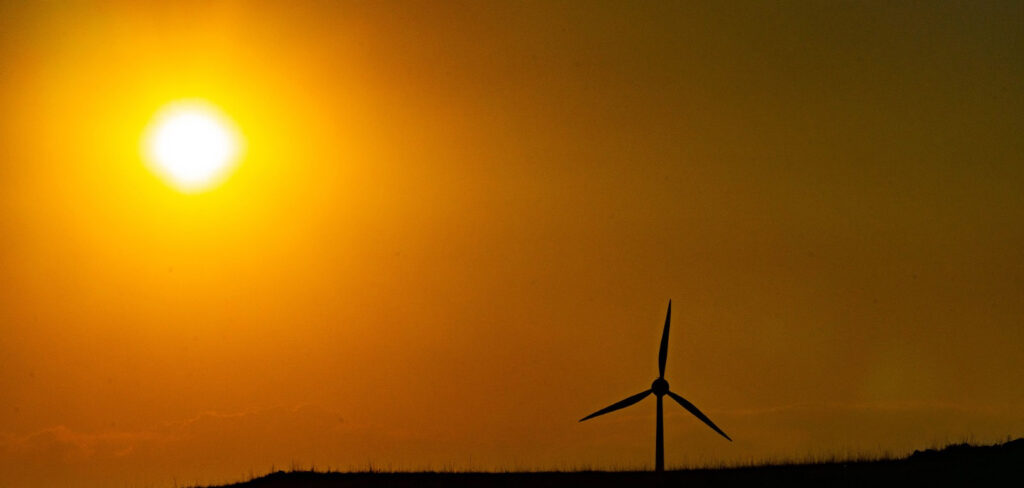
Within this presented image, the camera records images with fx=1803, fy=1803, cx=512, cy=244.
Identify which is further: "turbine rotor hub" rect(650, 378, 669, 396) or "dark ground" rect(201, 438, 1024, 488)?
"turbine rotor hub" rect(650, 378, 669, 396)

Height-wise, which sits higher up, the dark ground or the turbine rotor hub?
the turbine rotor hub

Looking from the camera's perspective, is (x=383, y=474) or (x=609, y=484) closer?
(x=609, y=484)

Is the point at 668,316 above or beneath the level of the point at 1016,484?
above

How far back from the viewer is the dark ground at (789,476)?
116600mm

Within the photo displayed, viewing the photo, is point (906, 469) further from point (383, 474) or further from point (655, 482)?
point (383, 474)

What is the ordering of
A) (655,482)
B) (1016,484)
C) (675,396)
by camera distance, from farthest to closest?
(675,396)
(655,482)
(1016,484)

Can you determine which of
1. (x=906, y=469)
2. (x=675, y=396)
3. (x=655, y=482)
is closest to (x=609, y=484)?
(x=655, y=482)

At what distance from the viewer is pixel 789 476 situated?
11962cm

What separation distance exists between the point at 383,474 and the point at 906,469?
37.6 metres

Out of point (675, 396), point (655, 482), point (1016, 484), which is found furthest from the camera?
point (675, 396)

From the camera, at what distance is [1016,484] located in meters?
113

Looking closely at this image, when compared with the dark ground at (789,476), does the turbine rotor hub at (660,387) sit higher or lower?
higher

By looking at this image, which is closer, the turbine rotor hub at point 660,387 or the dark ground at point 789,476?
the dark ground at point 789,476

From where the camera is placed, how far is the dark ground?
117 meters
